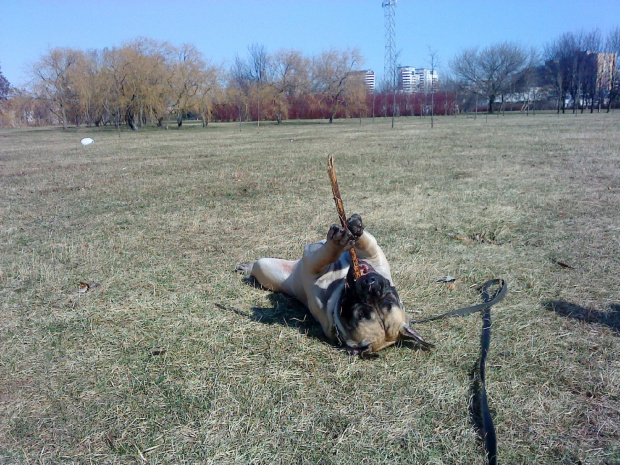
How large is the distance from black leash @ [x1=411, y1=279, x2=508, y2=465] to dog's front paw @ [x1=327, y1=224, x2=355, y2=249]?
101 cm

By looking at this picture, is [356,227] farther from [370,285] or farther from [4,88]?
[4,88]

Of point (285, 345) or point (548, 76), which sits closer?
point (285, 345)

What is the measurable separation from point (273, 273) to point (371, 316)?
5.32 feet

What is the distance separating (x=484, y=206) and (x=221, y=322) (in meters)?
A: 5.29

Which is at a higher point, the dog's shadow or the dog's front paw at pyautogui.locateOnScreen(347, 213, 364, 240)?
the dog's front paw at pyautogui.locateOnScreen(347, 213, 364, 240)

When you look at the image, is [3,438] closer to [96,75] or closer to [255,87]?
[96,75]

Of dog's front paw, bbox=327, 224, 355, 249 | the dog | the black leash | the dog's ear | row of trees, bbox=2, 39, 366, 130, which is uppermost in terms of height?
row of trees, bbox=2, 39, 366, 130

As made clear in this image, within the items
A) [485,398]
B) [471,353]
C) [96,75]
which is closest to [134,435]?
[485,398]

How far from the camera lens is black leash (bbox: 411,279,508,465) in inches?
94.0

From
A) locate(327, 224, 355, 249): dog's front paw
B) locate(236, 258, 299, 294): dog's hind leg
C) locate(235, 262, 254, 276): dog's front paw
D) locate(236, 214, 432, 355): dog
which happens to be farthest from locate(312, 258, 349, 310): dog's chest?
locate(235, 262, 254, 276): dog's front paw

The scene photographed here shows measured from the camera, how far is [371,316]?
2936mm

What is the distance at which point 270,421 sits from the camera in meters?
2.58

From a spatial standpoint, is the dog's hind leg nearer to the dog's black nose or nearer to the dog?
the dog

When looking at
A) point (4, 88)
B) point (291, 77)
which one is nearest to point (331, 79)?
point (291, 77)
